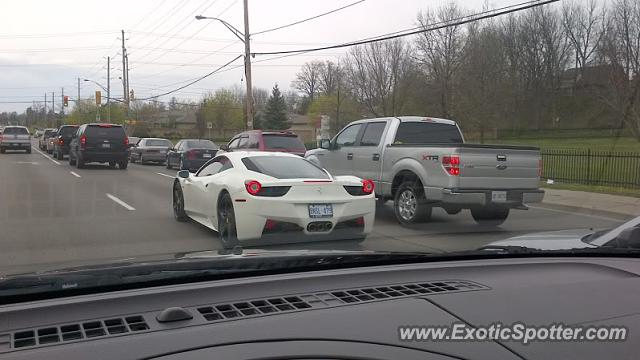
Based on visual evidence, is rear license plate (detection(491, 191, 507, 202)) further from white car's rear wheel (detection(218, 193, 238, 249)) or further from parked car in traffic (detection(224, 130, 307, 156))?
parked car in traffic (detection(224, 130, 307, 156))

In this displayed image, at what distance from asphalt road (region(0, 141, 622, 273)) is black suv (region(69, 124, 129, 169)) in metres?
9.53

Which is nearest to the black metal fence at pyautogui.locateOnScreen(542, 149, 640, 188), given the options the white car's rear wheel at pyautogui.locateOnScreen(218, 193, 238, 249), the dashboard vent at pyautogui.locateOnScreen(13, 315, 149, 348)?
the white car's rear wheel at pyautogui.locateOnScreen(218, 193, 238, 249)

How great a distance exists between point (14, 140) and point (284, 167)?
3533cm

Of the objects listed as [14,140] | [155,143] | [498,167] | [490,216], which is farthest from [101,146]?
[498,167]

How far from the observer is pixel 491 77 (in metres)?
46.1

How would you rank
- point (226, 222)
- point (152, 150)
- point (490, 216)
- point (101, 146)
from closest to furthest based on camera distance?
point (226, 222) < point (490, 216) < point (101, 146) < point (152, 150)

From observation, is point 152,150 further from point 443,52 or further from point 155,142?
point 443,52

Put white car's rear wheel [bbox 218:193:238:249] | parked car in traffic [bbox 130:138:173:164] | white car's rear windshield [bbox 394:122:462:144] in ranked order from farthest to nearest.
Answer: parked car in traffic [bbox 130:138:173:164]
white car's rear windshield [bbox 394:122:462:144]
white car's rear wheel [bbox 218:193:238:249]

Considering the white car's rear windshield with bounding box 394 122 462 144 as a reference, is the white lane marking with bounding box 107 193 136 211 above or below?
below

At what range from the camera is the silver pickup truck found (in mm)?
10086

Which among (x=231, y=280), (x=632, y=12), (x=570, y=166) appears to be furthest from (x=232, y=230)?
(x=632, y=12)

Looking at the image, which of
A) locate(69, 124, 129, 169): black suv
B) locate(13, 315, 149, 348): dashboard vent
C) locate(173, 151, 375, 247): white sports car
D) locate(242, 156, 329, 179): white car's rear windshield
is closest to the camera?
locate(13, 315, 149, 348): dashboard vent

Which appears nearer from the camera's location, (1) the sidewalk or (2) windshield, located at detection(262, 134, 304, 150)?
(1) the sidewalk

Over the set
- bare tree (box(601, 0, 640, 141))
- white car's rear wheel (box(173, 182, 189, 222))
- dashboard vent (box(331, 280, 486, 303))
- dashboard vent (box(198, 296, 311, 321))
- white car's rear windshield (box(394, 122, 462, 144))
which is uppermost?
bare tree (box(601, 0, 640, 141))
